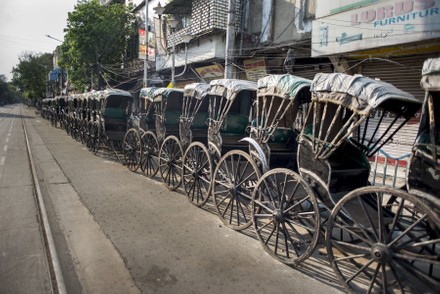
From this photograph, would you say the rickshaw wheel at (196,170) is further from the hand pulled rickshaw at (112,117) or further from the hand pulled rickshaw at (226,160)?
the hand pulled rickshaw at (112,117)

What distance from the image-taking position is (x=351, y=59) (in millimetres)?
9641

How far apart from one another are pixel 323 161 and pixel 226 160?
1925 millimetres

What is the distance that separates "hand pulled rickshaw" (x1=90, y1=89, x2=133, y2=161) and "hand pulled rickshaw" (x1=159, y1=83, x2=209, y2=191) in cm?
360

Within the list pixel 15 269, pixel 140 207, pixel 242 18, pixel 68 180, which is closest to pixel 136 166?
pixel 68 180

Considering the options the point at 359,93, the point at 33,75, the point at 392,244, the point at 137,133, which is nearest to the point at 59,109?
the point at 137,133

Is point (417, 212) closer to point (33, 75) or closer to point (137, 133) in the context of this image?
point (137, 133)

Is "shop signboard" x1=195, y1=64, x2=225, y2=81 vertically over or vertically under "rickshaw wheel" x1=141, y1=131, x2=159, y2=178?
over

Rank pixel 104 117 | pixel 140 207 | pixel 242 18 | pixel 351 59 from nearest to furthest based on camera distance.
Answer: pixel 140 207 < pixel 351 59 < pixel 104 117 < pixel 242 18

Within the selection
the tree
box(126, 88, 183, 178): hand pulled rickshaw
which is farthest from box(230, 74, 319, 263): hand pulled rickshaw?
the tree

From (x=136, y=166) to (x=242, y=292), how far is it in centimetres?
633

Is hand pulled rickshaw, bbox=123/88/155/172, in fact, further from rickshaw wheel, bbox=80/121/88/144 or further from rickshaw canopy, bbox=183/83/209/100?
rickshaw wheel, bbox=80/121/88/144

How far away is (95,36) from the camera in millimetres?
22031

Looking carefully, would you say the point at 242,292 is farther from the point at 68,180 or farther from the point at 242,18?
the point at 242,18

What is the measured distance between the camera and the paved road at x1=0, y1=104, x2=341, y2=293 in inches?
137
